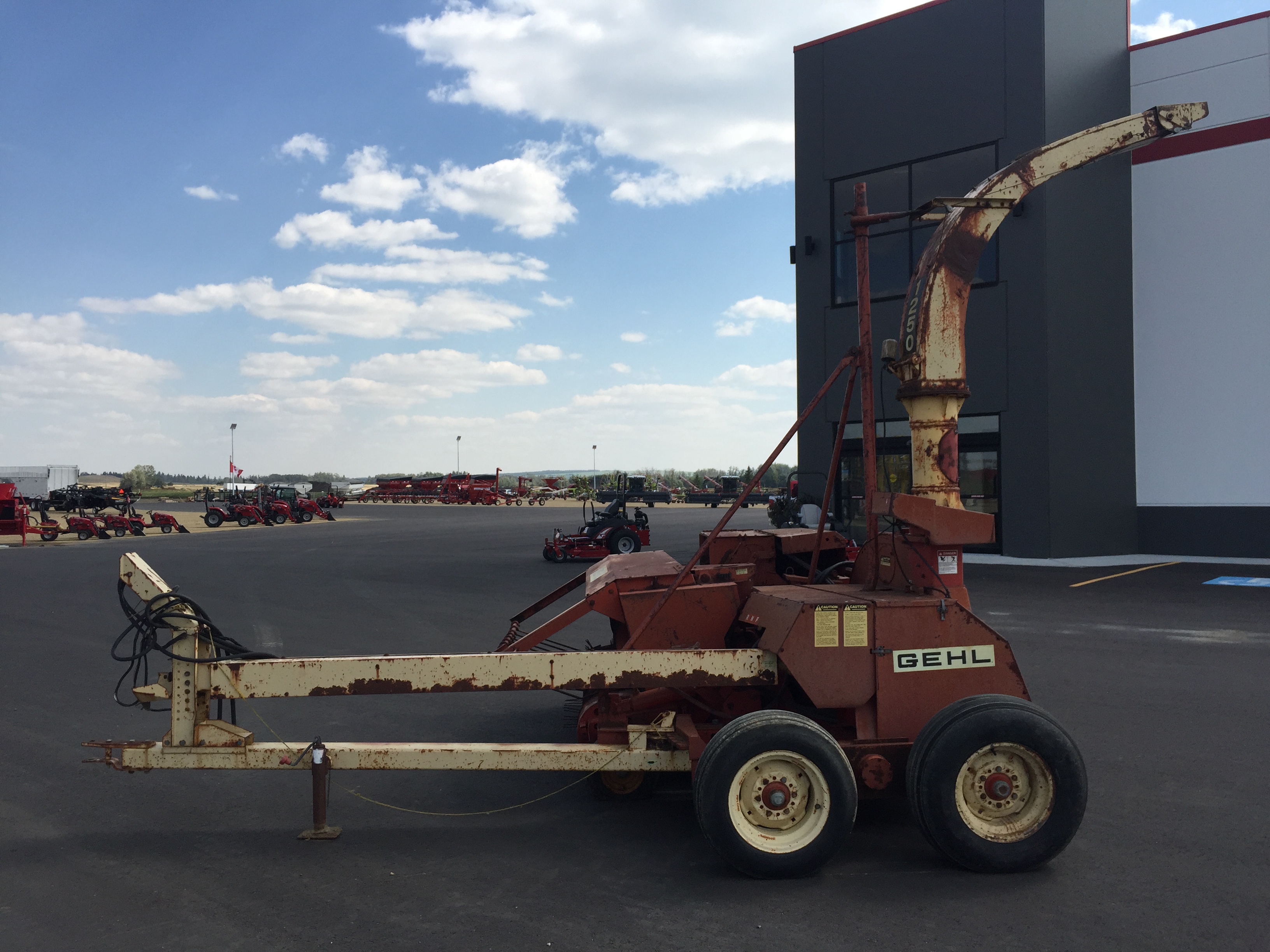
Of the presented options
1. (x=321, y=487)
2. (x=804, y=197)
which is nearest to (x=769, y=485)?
(x=321, y=487)

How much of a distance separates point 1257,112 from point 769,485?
4904 cm

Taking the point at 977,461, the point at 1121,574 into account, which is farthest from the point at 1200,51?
the point at 1121,574

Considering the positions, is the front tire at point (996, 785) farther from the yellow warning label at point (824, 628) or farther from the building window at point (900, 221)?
the building window at point (900, 221)

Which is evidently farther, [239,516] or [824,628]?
[239,516]

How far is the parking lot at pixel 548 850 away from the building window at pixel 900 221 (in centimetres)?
1293

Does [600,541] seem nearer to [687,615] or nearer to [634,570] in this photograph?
[634,570]

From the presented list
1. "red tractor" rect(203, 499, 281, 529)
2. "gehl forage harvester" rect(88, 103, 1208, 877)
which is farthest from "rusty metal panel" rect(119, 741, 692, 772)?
"red tractor" rect(203, 499, 281, 529)

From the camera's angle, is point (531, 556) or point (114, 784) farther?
point (531, 556)

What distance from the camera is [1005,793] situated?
404cm

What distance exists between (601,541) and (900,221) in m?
10.5

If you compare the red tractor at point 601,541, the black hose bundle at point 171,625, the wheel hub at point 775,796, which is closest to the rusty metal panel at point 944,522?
the wheel hub at point 775,796

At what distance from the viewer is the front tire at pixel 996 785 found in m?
3.98

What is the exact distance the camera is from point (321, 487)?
68562 mm

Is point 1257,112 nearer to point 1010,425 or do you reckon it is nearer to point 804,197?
point 1010,425
